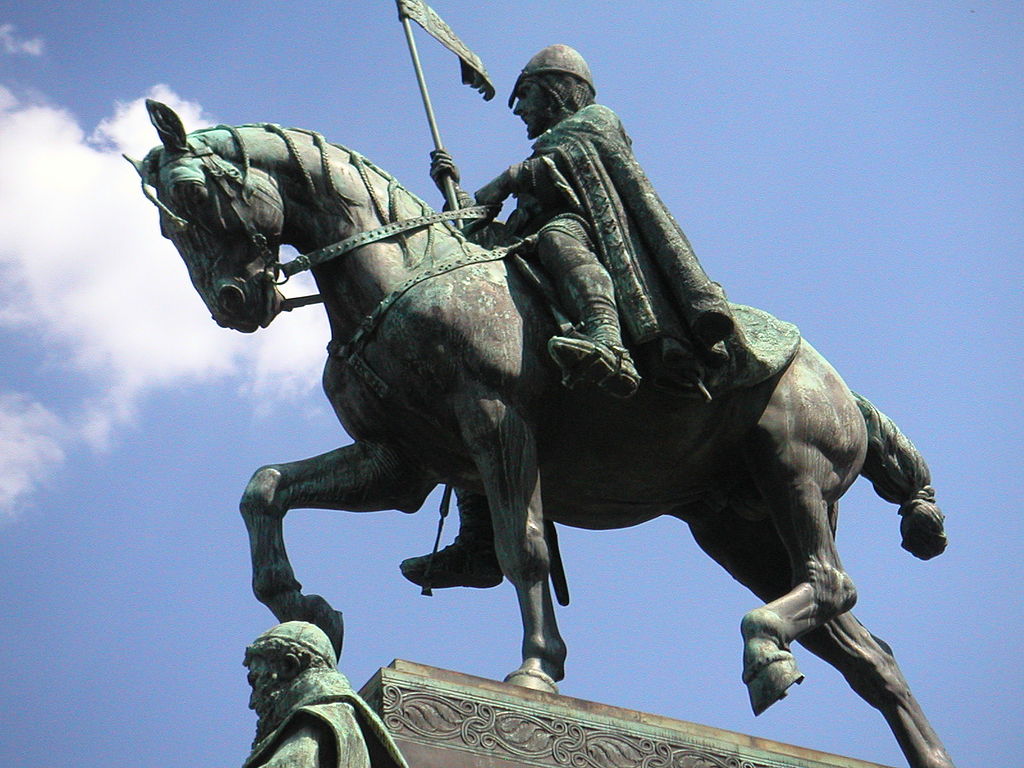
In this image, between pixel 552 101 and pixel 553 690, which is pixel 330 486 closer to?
pixel 553 690

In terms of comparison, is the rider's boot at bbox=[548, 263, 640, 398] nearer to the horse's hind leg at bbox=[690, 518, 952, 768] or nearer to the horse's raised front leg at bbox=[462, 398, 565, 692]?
the horse's raised front leg at bbox=[462, 398, 565, 692]

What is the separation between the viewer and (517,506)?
10.5 m

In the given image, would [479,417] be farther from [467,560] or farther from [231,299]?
[231,299]

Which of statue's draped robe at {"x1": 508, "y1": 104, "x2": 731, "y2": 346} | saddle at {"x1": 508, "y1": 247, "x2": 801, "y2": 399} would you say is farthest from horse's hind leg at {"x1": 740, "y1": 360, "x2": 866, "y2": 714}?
statue's draped robe at {"x1": 508, "y1": 104, "x2": 731, "y2": 346}

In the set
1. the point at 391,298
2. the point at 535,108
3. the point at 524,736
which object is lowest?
the point at 524,736

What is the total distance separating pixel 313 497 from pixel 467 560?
3.23ft

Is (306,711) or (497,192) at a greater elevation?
(497,192)

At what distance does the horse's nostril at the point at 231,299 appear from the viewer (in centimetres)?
1094

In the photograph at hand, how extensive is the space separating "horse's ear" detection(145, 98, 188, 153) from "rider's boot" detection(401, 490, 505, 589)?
7.62 ft

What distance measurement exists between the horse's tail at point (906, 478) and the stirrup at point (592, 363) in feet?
6.94

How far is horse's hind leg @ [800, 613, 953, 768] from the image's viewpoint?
451 inches

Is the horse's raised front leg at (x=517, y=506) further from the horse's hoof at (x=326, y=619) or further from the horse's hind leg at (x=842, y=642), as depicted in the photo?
the horse's hind leg at (x=842, y=642)

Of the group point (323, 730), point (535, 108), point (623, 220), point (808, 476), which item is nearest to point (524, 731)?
point (323, 730)

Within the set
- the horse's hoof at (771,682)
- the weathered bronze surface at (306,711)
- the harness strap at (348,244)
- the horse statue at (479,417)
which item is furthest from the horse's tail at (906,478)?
the weathered bronze surface at (306,711)
